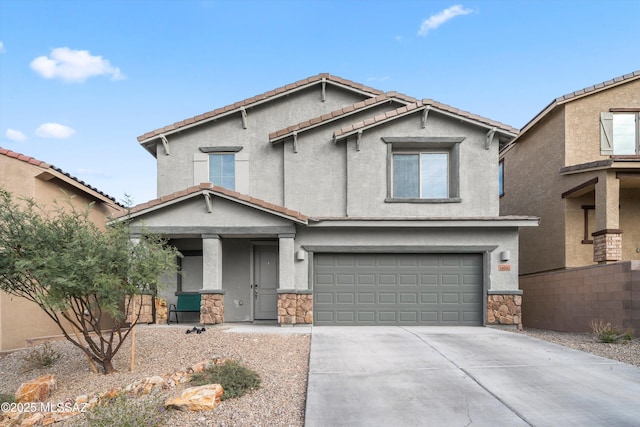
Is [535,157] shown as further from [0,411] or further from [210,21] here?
[0,411]

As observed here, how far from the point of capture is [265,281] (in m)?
14.1

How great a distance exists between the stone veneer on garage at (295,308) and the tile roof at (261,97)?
6.59 m

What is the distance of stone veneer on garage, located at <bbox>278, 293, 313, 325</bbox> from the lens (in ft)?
40.3

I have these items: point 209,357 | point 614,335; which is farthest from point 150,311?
point 614,335

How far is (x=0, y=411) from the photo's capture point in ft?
20.9

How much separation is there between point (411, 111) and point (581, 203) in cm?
712

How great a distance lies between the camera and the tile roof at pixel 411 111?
13.1 metres

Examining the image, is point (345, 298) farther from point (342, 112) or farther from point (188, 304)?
point (342, 112)

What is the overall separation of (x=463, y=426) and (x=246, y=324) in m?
9.11

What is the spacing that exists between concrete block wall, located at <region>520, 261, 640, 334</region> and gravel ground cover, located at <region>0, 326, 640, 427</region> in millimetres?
1050

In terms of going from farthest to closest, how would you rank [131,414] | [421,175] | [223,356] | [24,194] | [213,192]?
[421,175]
[213,192]
[24,194]
[223,356]
[131,414]

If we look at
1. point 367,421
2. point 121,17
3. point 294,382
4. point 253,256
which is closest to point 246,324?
point 253,256

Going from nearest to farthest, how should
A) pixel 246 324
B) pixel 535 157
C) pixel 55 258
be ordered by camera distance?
pixel 55 258, pixel 246 324, pixel 535 157

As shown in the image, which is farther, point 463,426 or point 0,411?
point 0,411
